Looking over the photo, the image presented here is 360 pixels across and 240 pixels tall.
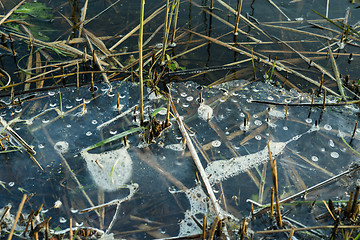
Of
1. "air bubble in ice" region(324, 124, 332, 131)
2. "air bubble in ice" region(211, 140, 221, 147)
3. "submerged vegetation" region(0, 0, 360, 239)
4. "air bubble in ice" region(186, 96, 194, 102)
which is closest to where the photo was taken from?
"submerged vegetation" region(0, 0, 360, 239)

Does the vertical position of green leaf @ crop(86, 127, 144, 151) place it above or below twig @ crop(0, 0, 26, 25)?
below

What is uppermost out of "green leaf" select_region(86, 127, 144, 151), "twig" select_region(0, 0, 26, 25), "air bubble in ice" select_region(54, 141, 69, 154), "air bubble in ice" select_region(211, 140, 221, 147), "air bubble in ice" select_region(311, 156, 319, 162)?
"twig" select_region(0, 0, 26, 25)

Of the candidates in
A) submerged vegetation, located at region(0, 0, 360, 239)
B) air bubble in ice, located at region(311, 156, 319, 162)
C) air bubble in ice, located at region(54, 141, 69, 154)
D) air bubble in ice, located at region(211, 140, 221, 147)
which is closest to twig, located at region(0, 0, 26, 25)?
submerged vegetation, located at region(0, 0, 360, 239)

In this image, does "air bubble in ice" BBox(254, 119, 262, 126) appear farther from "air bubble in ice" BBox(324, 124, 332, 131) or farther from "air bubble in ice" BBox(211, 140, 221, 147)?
"air bubble in ice" BBox(324, 124, 332, 131)

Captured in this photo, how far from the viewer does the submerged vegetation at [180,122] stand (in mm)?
2166

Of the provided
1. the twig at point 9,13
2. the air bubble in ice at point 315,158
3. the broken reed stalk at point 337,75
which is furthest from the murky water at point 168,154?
the twig at point 9,13

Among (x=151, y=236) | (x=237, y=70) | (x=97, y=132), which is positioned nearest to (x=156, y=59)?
(x=237, y=70)

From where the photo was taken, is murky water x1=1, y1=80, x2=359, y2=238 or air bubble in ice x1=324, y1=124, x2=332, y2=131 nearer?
murky water x1=1, y1=80, x2=359, y2=238

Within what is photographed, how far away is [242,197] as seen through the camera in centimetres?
230

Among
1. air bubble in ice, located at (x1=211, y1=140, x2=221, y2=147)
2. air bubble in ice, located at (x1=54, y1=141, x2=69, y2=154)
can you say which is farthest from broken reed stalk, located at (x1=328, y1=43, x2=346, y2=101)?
air bubble in ice, located at (x1=54, y1=141, x2=69, y2=154)

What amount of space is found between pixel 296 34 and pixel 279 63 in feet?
2.00

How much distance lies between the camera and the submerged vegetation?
217 cm

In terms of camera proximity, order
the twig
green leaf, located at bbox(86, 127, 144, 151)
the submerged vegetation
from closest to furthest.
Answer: the submerged vegetation
green leaf, located at bbox(86, 127, 144, 151)
the twig

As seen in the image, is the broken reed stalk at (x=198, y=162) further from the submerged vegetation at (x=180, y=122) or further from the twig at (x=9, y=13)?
the twig at (x=9, y=13)
